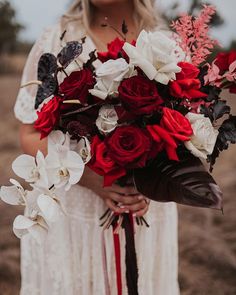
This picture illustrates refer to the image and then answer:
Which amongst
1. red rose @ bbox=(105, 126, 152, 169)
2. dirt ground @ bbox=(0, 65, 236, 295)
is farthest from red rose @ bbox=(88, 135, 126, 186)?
dirt ground @ bbox=(0, 65, 236, 295)

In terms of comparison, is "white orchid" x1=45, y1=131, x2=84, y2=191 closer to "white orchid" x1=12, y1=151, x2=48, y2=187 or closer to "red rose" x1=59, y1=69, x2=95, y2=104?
"white orchid" x1=12, y1=151, x2=48, y2=187

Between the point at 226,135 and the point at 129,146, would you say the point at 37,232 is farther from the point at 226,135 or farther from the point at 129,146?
the point at 226,135

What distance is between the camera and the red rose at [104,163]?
4.42 ft

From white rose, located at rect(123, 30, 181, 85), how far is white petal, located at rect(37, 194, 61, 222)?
406 millimetres

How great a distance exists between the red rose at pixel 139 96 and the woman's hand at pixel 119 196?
1.11ft

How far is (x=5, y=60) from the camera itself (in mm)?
24391

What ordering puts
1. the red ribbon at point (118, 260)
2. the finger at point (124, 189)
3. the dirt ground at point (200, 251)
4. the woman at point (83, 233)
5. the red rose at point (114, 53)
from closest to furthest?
the red rose at point (114, 53) < the finger at point (124, 189) < the red ribbon at point (118, 260) < the woman at point (83, 233) < the dirt ground at point (200, 251)

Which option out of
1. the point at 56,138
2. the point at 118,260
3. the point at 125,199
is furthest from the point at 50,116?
the point at 118,260

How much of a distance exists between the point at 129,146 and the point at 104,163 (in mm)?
89

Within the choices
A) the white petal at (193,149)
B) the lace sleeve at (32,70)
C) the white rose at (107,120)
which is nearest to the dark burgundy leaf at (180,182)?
the white petal at (193,149)

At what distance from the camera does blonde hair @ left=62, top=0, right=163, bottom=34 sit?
6.38ft

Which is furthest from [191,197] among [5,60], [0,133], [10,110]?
[5,60]

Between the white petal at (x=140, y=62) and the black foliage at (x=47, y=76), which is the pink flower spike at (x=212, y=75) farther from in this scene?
the black foliage at (x=47, y=76)

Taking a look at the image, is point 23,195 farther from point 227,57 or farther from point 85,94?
point 227,57
